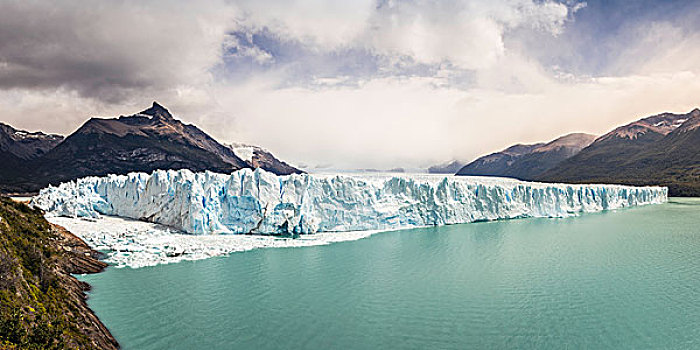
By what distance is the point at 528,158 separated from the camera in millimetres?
103688

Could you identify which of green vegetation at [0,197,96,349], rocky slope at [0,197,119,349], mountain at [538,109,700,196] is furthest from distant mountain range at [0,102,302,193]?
mountain at [538,109,700,196]

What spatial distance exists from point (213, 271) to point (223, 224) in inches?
290

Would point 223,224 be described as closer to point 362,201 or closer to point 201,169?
point 362,201

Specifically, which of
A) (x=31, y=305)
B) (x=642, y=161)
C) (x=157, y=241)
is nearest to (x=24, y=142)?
(x=157, y=241)

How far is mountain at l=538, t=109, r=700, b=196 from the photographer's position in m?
54.4

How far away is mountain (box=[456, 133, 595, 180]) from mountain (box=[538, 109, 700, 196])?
1185 cm

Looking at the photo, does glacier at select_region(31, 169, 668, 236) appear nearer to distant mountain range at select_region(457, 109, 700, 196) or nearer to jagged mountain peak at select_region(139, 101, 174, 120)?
distant mountain range at select_region(457, 109, 700, 196)

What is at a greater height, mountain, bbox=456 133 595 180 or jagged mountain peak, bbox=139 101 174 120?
jagged mountain peak, bbox=139 101 174 120

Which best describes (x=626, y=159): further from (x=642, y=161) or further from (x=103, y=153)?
(x=103, y=153)

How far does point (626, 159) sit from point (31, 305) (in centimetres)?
8910

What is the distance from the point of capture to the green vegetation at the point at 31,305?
13.6ft

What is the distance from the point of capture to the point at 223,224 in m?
19.3

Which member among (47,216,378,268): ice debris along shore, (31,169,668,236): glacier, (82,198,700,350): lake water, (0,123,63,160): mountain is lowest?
(82,198,700,350): lake water

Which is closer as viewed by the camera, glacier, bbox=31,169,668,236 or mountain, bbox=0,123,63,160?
glacier, bbox=31,169,668,236
